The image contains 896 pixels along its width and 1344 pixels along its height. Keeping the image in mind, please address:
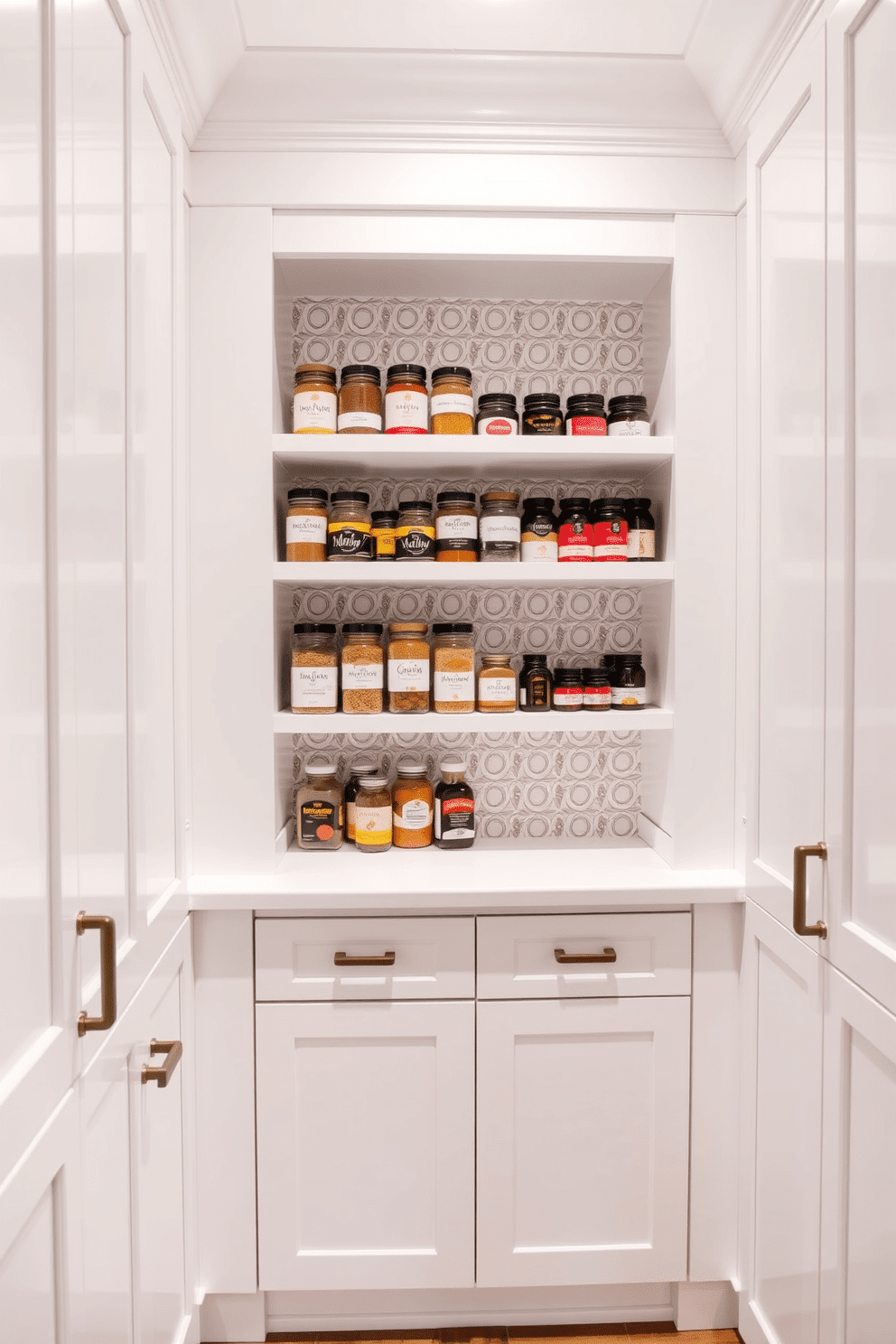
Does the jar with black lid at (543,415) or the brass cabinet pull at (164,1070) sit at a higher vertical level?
the jar with black lid at (543,415)

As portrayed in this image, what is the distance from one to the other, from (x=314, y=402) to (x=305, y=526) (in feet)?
0.80

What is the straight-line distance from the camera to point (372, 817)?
1.85m

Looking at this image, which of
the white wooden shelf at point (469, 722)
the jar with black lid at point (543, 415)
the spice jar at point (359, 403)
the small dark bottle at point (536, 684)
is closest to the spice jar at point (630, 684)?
the white wooden shelf at point (469, 722)

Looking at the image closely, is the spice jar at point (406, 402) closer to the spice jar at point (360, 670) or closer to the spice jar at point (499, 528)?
the spice jar at point (499, 528)

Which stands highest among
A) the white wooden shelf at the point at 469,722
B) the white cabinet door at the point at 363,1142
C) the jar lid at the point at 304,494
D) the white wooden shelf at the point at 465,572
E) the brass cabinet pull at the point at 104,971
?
the jar lid at the point at 304,494

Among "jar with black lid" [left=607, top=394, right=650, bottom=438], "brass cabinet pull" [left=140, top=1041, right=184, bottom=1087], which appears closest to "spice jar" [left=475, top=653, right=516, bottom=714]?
"jar with black lid" [left=607, top=394, right=650, bottom=438]

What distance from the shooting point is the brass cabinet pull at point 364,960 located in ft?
5.32

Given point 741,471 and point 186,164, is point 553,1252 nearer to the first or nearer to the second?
point 741,471

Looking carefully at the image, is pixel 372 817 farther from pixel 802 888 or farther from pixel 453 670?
pixel 802 888

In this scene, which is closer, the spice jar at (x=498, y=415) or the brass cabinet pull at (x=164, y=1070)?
the brass cabinet pull at (x=164, y=1070)

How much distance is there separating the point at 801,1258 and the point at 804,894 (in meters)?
0.60

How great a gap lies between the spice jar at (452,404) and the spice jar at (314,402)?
0.21m

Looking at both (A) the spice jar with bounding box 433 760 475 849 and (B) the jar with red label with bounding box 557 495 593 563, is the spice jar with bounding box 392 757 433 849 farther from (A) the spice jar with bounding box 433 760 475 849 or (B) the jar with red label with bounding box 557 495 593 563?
(B) the jar with red label with bounding box 557 495 593 563

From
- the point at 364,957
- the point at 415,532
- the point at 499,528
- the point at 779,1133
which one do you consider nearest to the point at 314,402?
the point at 415,532
